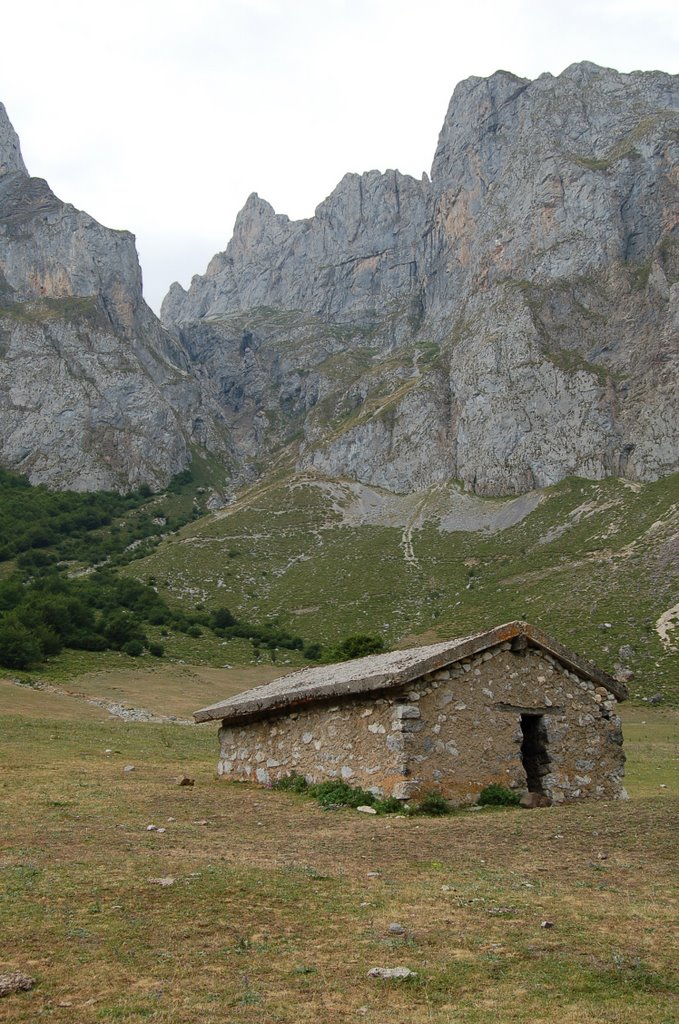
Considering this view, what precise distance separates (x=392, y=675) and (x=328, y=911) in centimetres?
588

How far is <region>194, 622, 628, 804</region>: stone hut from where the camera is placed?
1369 cm

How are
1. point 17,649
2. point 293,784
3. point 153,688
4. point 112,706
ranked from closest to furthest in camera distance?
point 293,784 < point 112,706 < point 153,688 < point 17,649

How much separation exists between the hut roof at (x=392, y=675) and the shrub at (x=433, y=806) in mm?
1950

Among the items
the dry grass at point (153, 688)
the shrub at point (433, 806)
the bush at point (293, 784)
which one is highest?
the shrub at point (433, 806)

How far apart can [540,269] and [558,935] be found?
134m

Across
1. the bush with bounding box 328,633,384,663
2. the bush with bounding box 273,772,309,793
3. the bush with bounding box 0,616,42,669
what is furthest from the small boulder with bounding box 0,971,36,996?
the bush with bounding box 0,616,42,669

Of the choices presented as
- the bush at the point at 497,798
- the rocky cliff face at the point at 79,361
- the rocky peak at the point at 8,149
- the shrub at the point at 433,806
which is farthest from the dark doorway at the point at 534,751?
the rocky peak at the point at 8,149

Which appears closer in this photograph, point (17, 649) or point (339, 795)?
point (339, 795)

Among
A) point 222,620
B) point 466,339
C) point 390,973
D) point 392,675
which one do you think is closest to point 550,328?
point 466,339

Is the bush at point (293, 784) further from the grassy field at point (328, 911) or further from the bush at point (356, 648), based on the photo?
the bush at point (356, 648)

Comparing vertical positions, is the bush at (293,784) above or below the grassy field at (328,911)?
below

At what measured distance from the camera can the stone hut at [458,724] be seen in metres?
13.7

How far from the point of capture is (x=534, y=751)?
50.3 ft

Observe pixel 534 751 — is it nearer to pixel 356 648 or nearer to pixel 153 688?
pixel 356 648
